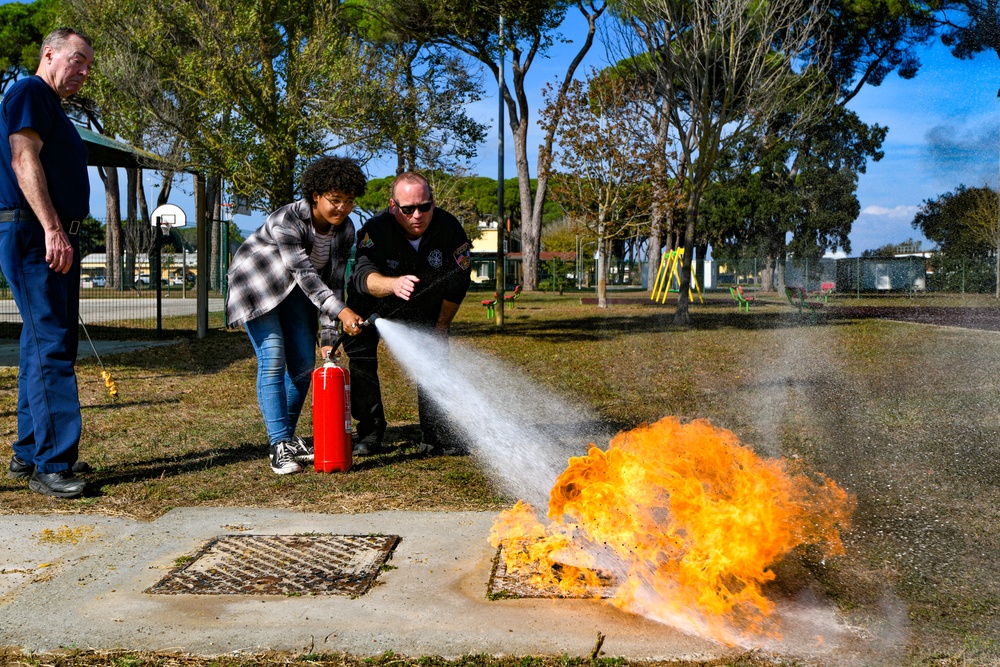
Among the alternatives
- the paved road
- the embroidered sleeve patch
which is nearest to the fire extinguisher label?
the embroidered sleeve patch

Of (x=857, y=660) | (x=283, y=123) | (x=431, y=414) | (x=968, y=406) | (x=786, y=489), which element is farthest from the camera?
(x=283, y=123)

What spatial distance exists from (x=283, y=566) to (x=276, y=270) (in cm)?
205

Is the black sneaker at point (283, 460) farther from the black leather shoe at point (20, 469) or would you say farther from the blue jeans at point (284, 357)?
the black leather shoe at point (20, 469)

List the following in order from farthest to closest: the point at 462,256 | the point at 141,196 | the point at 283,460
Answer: the point at 141,196 → the point at 462,256 → the point at 283,460

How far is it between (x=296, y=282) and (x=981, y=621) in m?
3.61

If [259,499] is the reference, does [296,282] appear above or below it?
above

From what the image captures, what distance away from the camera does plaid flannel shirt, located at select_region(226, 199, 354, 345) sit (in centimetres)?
491

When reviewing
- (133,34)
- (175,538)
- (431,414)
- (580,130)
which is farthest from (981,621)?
(580,130)

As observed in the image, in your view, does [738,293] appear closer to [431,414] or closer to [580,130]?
[580,130]

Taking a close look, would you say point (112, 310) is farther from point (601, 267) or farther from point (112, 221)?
point (112, 221)

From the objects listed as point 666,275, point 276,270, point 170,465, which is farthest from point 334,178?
point 666,275

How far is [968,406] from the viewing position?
25.5ft

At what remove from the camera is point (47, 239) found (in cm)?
434

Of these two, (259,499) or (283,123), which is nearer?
(259,499)
